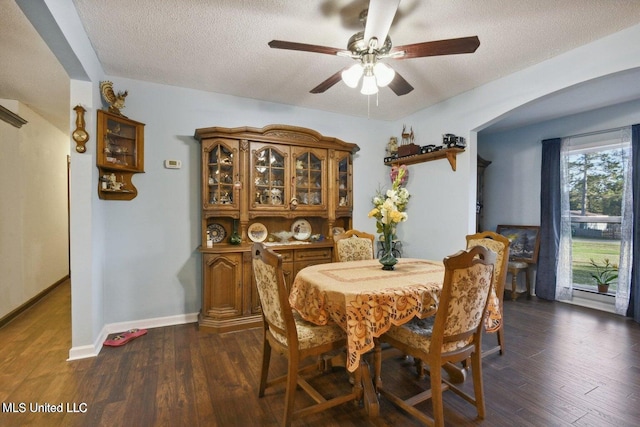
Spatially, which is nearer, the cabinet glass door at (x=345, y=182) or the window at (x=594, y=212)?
the window at (x=594, y=212)

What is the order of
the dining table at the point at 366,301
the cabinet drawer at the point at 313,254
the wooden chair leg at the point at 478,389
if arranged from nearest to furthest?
the dining table at the point at 366,301 < the wooden chair leg at the point at 478,389 < the cabinet drawer at the point at 313,254

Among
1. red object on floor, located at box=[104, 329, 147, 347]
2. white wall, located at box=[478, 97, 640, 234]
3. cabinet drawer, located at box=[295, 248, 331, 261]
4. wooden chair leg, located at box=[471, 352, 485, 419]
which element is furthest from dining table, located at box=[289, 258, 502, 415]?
white wall, located at box=[478, 97, 640, 234]

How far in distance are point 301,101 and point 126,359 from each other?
3.18m

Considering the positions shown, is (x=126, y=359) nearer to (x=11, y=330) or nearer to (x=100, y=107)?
(x=11, y=330)

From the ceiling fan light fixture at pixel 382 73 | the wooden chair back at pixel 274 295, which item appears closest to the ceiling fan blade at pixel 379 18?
the ceiling fan light fixture at pixel 382 73

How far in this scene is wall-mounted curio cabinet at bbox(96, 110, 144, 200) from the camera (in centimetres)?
269

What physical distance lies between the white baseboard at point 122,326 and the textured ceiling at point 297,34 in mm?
2488

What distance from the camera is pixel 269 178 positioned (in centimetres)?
349

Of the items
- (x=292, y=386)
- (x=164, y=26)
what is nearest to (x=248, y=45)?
(x=164, y=26)

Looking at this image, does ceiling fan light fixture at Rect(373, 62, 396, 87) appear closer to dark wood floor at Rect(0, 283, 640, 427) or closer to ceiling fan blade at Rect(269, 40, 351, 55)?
ceiling fan blade at Rect(269, 40, 351, 55)

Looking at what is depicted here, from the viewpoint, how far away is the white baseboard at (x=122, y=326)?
8.08ft

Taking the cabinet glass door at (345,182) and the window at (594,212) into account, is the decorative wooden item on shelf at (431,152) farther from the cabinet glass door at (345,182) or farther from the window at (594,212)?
the window at (594,212)

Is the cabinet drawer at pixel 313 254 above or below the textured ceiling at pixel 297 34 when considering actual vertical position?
below

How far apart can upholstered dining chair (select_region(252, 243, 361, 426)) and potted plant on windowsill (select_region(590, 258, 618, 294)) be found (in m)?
3.77
